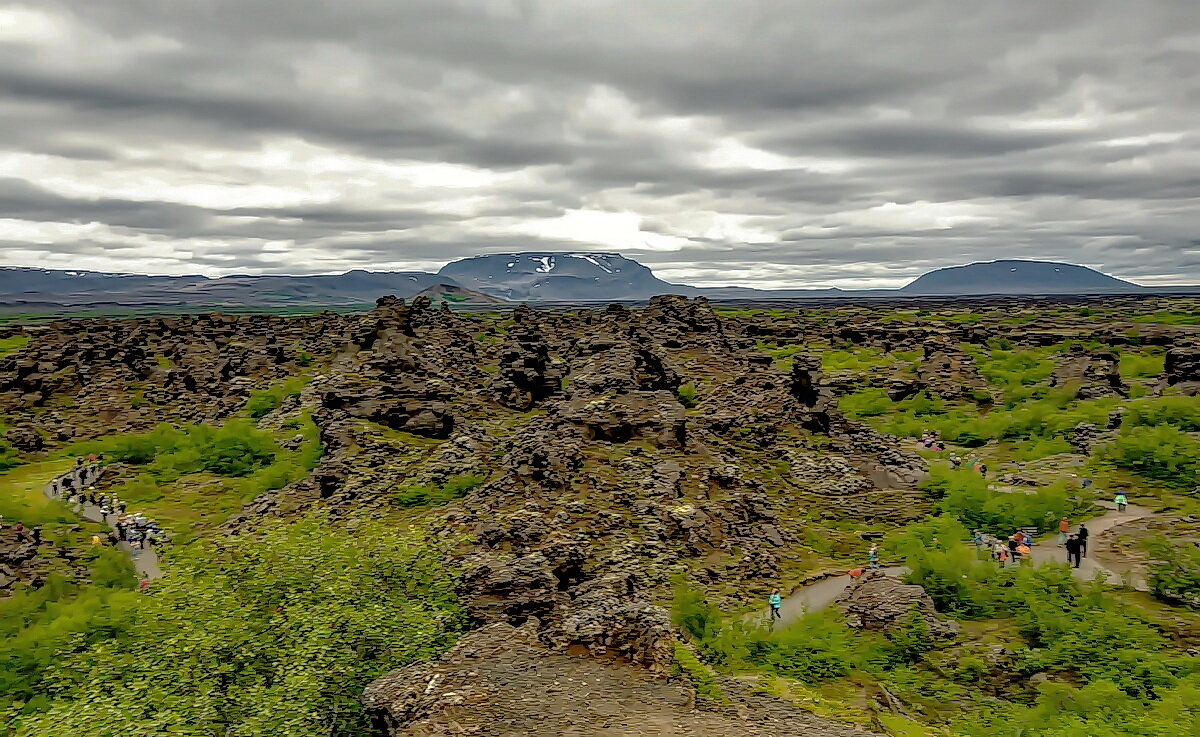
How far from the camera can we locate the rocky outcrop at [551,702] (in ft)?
83.7

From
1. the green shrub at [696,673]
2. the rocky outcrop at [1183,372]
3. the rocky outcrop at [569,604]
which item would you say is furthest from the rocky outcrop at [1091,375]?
the green shrub at [696,673]

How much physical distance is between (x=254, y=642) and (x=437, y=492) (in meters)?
24.6

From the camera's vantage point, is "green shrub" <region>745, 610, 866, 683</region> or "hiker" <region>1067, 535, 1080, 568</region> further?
"hiker" <region>1067, 535, 1080, 568</region>

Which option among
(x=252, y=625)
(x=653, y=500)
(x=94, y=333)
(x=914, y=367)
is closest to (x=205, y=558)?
(x=252, y=625)

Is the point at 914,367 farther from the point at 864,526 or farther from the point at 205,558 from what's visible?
the point at 205,558

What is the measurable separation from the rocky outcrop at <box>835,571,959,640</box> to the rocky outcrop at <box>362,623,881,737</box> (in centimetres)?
1099

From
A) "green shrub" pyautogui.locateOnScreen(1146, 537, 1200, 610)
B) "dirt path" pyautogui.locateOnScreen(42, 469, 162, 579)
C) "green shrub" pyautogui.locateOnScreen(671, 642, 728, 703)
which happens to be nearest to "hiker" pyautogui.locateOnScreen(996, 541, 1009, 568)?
"green shrub" pyautogui.locateOnScreen(1146, 537, 1200, 610)

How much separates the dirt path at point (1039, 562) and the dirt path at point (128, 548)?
4330 centimetres

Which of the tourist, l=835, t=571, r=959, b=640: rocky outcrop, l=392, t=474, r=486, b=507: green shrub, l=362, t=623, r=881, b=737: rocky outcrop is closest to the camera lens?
l=362, t=623, r=881, b=737: rocky outcrop

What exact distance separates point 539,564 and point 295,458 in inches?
1846

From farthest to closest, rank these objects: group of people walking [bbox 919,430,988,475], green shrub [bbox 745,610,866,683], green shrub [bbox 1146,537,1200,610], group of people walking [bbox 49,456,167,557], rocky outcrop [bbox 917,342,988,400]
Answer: rocky outcrop [bbox 917,342,988,400] → group of people walking [bbox 919,430,988,475] → group of people walking [bbox 49,456,167,557] → green shrub [bbox 1146,537,1200,610] → green shrub [bbox 745,610,866,683]

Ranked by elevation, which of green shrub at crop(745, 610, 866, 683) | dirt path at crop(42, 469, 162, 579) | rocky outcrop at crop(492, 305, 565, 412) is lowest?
dirt path at crop(42, 469, 162, 579)

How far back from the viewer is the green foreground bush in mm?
26688

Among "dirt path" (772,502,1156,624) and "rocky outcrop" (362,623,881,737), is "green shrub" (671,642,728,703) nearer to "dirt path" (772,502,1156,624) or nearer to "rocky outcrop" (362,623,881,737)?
"rocky outcrop" (362,623,881,737)
